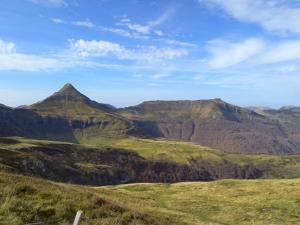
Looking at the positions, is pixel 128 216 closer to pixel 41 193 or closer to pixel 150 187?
pixel 41 193

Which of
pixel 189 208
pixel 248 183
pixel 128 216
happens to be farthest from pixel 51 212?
pixel 248 183

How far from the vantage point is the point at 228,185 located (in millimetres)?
73312

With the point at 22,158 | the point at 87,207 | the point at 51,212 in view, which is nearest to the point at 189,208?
the point at 87,207

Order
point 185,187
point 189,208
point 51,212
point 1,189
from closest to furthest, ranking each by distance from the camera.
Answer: point 51,212
point 1,189
point 189,208
point 185,187

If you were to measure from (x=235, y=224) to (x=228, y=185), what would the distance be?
31883 millimetres

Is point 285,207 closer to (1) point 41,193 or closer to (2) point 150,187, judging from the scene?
(2) point 150,187

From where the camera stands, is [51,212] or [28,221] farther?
[51,212]

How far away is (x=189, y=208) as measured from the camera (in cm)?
4922

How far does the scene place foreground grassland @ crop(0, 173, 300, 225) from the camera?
20.4 metres

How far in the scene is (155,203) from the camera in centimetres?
5188

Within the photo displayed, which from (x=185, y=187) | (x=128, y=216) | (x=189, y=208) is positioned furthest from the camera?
(x=185, y=187)

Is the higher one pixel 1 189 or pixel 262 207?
pixel 1 189

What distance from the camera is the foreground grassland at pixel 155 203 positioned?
20.4 m

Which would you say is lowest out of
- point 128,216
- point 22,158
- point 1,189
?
point 22,158
